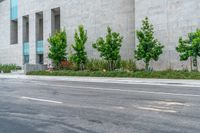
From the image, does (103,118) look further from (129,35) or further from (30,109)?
(129,35)

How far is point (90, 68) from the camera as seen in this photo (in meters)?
33.4

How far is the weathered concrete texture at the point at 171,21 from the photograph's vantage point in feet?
90.6

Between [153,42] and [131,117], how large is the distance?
2119cm

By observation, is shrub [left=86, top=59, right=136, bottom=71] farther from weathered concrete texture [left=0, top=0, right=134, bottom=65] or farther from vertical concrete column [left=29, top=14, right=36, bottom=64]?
vertical concrete column [left=29, top=14, right=36, bottom=64]

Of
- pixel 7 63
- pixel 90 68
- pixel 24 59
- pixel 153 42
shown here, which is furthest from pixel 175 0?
pixel 7 63

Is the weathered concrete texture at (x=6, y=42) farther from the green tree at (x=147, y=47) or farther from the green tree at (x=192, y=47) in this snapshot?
the green tree at (x=192, y=47)

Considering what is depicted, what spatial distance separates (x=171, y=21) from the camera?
95.1 ft

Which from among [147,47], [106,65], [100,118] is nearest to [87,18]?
[106,65]

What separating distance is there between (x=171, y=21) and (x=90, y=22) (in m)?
13.2

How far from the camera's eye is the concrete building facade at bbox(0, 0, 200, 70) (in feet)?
94.2

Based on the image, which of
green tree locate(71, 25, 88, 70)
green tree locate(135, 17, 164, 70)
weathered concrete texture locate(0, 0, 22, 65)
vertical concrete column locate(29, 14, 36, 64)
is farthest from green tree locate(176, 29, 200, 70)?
weathered concrete texture locate(0, 0, 22, 65)

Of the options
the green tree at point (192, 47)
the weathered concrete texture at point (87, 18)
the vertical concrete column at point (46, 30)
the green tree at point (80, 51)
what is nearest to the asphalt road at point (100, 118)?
the green tree at point (192, 47)

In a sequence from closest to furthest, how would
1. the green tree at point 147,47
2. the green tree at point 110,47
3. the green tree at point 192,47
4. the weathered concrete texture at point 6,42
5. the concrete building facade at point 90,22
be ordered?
the green tree at point 192,47 < the green tree at point 147,47 < the concrete building facade at point 90,22 < the green tree at point 110,47 < the weathered concrete texture at point 6,42

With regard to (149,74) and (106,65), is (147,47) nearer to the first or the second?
(149,74)
